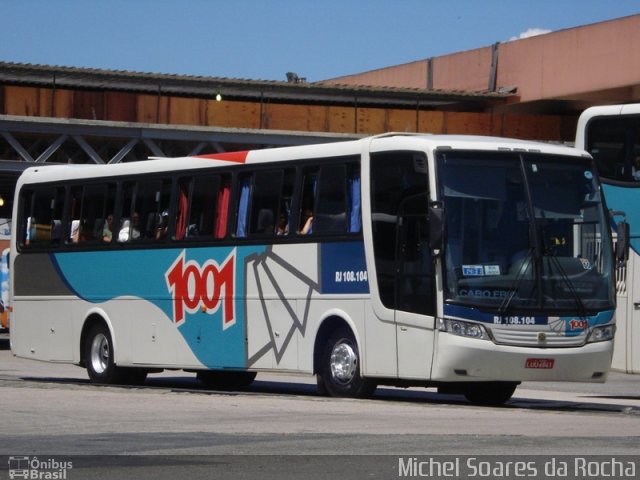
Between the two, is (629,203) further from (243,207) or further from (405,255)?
(243,207)

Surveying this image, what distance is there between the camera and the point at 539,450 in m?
11.4

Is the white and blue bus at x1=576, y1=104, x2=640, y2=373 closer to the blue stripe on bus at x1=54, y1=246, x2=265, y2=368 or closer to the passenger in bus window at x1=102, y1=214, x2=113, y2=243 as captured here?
the blue stripe on bus at x1=54, y1=246, x2=265, y2=368

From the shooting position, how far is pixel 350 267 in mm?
18172

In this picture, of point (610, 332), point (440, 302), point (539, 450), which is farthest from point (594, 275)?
point (539, 450)

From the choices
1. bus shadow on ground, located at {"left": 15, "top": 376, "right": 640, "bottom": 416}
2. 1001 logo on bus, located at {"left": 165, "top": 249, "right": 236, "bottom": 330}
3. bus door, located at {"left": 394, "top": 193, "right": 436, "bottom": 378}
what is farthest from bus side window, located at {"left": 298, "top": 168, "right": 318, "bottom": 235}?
bus shadow on ground, located at {"left": 15, "top": 376, "right": 640, "bottom": 416}

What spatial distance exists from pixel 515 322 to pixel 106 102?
1129 inches

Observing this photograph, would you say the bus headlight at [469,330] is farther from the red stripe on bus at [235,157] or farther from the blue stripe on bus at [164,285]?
the red stripe on bus at [235,157]

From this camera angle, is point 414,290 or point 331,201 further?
point 331,201

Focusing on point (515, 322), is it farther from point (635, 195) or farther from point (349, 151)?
point (635, 195)

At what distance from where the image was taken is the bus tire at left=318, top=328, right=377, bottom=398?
59.0ft

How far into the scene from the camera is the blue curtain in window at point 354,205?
18.1 metres

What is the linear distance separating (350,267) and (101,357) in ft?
20.5

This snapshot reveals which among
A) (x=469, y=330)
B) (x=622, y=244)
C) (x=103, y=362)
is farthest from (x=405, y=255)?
(x=103, y=362)

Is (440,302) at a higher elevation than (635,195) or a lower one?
lower
